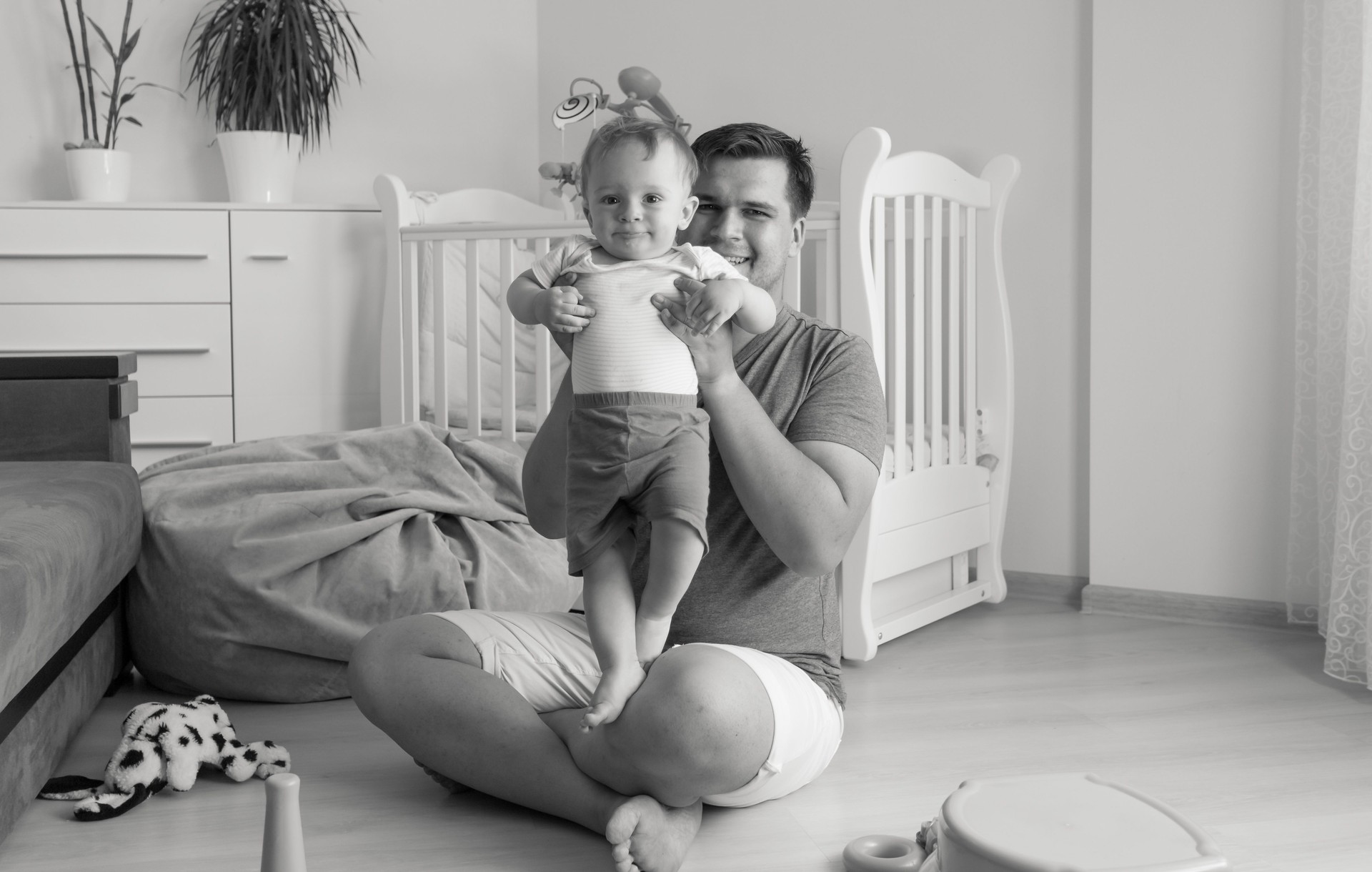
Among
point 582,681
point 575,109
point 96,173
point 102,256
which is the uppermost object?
point 575,109

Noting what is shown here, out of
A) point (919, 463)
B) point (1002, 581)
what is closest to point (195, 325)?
point (919, 463)

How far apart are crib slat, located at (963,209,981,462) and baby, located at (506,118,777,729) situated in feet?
5.04

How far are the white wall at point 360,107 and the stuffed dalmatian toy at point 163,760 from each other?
7.33 ft

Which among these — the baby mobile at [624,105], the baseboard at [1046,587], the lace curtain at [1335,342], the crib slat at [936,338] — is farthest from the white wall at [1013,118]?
the lace curtain at [1335,342]

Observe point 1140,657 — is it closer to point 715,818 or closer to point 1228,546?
point 1228,546

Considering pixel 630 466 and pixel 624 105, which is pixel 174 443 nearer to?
pixel 624 105

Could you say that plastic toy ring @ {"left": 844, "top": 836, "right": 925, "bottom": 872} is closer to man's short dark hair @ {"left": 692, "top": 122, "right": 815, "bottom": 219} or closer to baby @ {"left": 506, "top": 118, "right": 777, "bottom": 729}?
baby @ {"left": 506, "top": 118, "right": 777, "bottom": 729}

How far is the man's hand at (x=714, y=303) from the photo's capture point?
113 centimetres

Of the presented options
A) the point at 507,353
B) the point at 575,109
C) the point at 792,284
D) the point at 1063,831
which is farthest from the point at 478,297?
the point at 1063,831

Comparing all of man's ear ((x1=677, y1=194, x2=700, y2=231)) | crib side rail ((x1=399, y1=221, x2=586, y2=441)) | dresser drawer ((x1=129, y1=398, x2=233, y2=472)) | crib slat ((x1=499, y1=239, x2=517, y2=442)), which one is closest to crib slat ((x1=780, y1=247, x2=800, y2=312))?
crib side rail ((x1=399, y1=221, x2=586, y2=441))

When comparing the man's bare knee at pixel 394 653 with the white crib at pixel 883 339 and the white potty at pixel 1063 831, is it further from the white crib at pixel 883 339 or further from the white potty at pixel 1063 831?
the white crib at pixel 883 339

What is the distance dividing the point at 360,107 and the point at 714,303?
2.80 meters

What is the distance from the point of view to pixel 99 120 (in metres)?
3.44

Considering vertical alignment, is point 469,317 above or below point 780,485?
above
